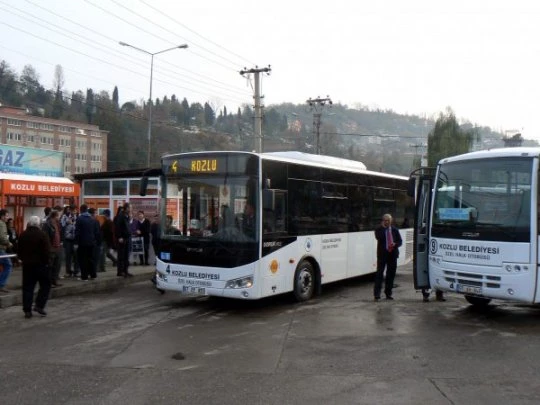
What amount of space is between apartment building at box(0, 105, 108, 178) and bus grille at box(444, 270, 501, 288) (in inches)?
3052

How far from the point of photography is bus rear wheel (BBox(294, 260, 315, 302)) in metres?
11.2

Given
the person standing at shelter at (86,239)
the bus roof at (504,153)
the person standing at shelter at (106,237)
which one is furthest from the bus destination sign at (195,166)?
the person standing at shelter at (106,237)

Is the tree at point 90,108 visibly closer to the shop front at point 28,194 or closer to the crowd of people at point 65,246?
the shop front at point 28,194

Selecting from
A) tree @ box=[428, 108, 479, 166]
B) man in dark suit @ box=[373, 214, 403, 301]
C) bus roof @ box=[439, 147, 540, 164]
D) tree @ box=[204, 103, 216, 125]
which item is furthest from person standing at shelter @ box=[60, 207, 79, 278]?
tree @ box=[428, 108, 479, 166]

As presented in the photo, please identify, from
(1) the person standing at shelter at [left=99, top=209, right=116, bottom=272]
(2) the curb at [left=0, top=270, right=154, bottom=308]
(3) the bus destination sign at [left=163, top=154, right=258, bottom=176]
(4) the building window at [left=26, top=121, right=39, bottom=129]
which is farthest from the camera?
(4) the building window at [left=26, top=121, right=39, bottom=129]

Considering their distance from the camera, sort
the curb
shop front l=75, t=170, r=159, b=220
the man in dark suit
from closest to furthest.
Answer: the curb < the man in dark suit < shop front l=75, t=170, r=159, b=220

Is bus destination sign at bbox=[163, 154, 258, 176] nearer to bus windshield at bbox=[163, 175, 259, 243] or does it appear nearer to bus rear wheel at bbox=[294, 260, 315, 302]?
bus windshield at bbox=[163, 175, 259, 243]

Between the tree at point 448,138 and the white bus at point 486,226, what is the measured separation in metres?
67.2

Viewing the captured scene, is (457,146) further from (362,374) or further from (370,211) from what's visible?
(362,374)

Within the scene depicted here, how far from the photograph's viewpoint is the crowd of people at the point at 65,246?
32.1 ft

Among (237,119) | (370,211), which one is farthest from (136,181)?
(237,119)

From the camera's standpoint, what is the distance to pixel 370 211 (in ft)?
46.4

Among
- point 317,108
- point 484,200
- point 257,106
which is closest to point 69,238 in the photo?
point 484,200

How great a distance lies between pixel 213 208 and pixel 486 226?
4.78 m
